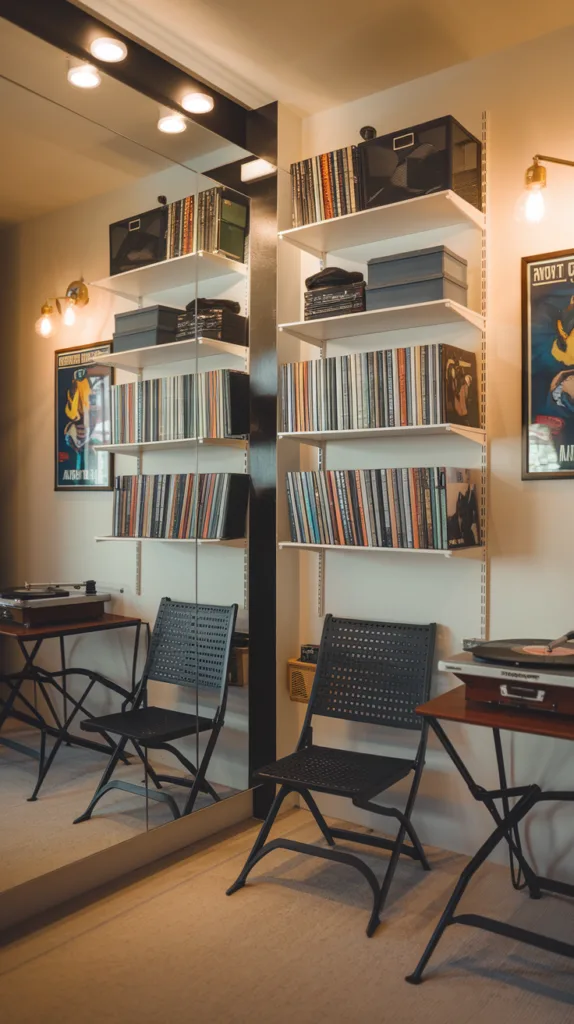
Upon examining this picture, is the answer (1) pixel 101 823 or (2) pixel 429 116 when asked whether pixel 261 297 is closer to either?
(2) pixel 429 116

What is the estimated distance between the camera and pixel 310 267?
3.75 metres

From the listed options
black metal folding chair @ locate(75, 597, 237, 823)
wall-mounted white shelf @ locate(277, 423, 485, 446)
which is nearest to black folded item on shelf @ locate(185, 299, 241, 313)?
wall-mounted white shelf @ locate(277, 423, 485, 446)

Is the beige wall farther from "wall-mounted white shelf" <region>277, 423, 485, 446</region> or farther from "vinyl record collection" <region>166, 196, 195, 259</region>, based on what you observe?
"vinyl record collection" <region>166, 196, 195, 259</region>

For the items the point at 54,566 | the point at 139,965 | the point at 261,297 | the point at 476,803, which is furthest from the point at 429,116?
the point at 139,965

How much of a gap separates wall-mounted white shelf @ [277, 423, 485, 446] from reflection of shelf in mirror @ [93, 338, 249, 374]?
0.43 m

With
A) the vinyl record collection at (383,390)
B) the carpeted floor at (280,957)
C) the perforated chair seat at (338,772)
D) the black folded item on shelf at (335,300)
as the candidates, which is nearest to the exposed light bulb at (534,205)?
the vinyl record collection at (383,390)

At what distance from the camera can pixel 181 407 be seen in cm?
324

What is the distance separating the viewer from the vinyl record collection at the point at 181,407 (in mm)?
3004

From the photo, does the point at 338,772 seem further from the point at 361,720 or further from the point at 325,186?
the point at 325,186

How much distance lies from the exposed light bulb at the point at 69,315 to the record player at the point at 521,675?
66.5 inches

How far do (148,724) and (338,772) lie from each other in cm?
73

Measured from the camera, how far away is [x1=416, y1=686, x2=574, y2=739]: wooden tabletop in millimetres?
2289

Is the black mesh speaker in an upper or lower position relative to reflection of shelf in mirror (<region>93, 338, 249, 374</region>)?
upper

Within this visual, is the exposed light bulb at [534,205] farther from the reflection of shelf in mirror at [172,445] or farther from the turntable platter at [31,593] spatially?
the turntable platter at [31,593]
